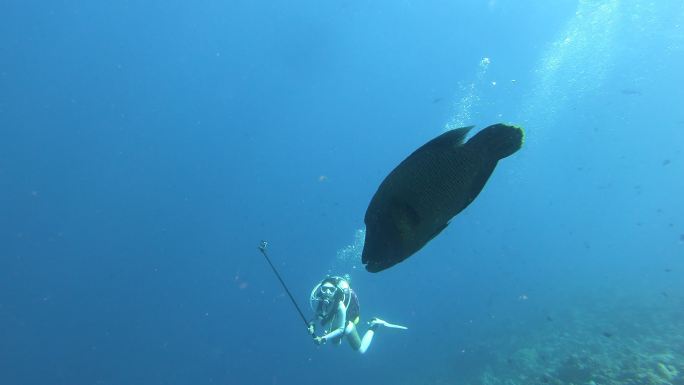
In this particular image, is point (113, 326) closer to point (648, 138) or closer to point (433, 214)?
point (433, 214)

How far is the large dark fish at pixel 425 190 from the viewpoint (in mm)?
835

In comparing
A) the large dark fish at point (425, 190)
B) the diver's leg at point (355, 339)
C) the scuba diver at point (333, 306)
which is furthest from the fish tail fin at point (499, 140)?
the diver's leg at point (355, 339)

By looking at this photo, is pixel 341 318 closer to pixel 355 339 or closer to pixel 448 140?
pixel 355 339

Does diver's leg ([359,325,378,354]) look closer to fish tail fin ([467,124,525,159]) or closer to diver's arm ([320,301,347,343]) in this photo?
diver's arm ([320,301,347,343])

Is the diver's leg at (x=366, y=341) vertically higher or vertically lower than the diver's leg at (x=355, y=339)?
lower

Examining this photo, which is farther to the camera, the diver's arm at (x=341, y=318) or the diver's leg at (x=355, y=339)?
the diver's leg at (x=355, y=339)

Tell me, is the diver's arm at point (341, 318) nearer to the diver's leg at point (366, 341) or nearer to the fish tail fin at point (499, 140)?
the diver's leg at point (366, 341)

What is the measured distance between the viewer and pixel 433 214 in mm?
887

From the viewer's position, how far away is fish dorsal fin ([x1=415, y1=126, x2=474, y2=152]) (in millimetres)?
906

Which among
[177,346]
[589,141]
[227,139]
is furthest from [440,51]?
[589,141]

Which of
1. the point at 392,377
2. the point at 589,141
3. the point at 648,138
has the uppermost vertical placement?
the point at 392,377

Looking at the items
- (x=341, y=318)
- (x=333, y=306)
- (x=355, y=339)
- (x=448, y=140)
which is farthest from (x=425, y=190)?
(x=355, y=339)

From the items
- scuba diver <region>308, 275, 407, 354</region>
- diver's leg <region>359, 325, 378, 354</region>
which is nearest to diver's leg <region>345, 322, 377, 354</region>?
diver's leg <region>359, 325, 378, 354</region>

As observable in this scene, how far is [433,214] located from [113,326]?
62262mm
